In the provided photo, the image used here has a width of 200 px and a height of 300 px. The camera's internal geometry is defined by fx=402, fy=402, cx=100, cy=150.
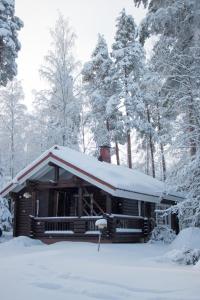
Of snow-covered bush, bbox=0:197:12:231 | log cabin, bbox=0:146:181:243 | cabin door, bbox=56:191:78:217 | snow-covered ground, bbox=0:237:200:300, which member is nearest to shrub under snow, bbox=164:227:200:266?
snow-covered ground, bbox=0:237:200:300

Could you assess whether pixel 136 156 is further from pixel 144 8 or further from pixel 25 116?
pixel 144 8

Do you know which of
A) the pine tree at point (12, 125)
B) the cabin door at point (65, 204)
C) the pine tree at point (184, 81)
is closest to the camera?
the pine tree at point (184, 81)

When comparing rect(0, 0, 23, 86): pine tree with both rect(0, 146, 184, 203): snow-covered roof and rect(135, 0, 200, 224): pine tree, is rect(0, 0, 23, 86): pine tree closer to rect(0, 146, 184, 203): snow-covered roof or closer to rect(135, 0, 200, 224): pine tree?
rect(0, 146, 184, 203): snow-covered roof

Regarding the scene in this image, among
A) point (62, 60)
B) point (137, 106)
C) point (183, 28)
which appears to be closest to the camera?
point (183, 28)

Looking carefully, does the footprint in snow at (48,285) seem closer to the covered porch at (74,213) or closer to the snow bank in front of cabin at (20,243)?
the snow bank in front of cabin at (20,243)

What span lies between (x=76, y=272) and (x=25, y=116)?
31.7 meters

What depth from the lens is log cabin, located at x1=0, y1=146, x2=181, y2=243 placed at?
18781 millimetres

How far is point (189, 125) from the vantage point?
1201 centimetres

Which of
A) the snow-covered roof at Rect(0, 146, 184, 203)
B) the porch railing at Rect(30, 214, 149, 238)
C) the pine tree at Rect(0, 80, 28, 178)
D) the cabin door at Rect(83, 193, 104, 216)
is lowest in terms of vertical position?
the porch railing at Rect(30, 214, 149, 238)

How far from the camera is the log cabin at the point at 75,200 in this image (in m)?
18.8

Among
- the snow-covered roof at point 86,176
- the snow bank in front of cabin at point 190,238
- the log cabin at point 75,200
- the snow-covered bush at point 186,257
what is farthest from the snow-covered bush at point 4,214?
the snow-covered bush at point 186,257

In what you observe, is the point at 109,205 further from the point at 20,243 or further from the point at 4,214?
the point at 4,214

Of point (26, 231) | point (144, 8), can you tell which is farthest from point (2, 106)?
point (144, 8)

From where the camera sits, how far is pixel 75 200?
75.0 feet
